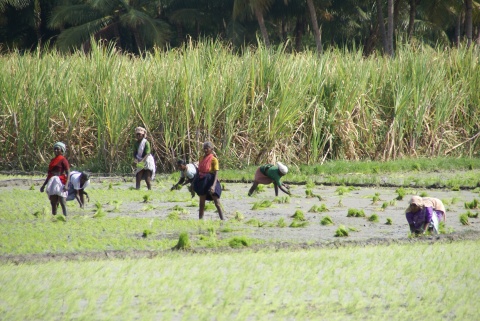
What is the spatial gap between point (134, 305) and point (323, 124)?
13749 millimetres

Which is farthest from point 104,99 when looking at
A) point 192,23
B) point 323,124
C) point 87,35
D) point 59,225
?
point 192,23

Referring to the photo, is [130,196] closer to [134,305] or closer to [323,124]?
[323,124]

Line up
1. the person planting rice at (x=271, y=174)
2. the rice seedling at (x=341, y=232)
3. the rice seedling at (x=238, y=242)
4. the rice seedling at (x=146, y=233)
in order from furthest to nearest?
the person planting rice at (x=271, y=174), the rice seedling at (x=341, y=232), the rice seedling at (x=146, y=233), the rice seedling at (x=238, y=242)

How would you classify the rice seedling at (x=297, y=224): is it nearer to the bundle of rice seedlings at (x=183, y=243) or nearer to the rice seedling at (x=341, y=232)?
the rice seedling at (x=341, y=232)

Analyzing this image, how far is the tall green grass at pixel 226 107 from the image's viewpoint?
19203 millimetres

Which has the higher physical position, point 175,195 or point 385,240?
point 385,240

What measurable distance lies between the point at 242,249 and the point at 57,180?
11.1ft

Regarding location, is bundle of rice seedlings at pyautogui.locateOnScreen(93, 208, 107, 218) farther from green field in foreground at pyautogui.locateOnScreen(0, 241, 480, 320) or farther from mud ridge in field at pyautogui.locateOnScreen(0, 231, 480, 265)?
green field in foreground at pyautogui.locateOnScreen(0, 241, 480, 320)

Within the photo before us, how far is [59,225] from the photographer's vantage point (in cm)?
1145

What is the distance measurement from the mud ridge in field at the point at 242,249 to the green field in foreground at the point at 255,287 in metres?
0.20

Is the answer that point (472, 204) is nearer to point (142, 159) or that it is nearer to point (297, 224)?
point (297, 224)

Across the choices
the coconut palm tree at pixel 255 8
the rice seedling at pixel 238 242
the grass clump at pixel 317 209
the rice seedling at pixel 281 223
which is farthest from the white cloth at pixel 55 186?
the coconut palm tree at pixel 255 8

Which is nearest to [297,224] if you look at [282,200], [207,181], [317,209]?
[207,181]

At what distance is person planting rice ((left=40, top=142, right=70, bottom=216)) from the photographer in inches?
470
